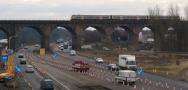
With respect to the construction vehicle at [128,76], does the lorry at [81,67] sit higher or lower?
lower

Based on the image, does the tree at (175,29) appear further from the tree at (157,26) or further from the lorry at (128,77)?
the lorry at (128,77)

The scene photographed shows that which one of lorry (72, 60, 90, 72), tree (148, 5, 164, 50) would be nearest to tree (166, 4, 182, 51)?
tree (148, 5, 164, 50)

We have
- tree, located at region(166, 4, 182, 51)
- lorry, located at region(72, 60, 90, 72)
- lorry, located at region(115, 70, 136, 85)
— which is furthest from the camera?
tree, located at region(166, 4, 182, 51)

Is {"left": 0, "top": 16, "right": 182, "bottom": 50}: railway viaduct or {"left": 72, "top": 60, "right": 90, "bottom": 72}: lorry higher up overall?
{"left": 0, "top": 16, "right": 182, "bottom": 50}: railway viaduct

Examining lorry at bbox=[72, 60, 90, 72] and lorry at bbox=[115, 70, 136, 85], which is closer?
lorry at bbox=[115, 70, 136, 85]

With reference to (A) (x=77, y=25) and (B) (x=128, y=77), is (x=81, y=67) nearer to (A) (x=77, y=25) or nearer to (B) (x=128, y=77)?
(B) (x=128, y=77)

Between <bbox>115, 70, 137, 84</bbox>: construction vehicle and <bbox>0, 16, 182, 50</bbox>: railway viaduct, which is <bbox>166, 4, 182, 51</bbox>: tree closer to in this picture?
<bbox>0, 16, 182, 50</bbox>: railway viaduct

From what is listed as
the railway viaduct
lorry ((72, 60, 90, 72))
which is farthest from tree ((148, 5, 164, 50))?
lorry ((72, 60, 90, 72))

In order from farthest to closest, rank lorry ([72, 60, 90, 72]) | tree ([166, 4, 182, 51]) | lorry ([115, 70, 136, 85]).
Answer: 1. tree ([166, 4, 182, 51])
2. lorry ([72, 60, 90, 72])
3. lorry ([115, 70, 136, 85])

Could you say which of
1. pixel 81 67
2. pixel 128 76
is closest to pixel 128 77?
pixel 128 76

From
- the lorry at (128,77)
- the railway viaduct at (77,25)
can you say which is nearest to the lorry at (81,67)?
the lorry at (128,77)

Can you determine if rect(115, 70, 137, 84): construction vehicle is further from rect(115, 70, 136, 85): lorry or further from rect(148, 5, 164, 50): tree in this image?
rect(148, 5, 164, 50): tree

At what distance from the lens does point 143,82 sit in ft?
224

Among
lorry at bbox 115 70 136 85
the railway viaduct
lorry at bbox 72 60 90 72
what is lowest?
lorry at bbox 72 60 90 72
